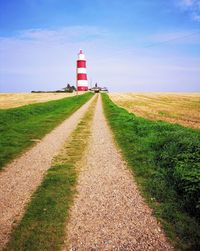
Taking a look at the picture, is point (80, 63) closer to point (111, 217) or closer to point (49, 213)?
point (49, 213)

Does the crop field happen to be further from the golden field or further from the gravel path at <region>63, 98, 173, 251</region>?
the golden field

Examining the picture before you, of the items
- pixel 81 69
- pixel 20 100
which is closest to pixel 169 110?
Answer: pixel 20 100

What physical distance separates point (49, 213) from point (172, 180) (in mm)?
3785

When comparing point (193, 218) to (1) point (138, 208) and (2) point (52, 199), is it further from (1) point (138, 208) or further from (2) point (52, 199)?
(2) point (52, 199)

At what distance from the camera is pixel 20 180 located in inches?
320

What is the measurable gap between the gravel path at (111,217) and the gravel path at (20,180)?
129 centimetres

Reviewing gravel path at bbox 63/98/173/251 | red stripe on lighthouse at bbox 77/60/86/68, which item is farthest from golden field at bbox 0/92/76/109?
gravel path at bbox 63/98/173/251

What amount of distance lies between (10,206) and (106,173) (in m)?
3.51

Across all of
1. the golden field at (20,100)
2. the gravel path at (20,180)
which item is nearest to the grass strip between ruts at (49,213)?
the gravel path at (20,180)

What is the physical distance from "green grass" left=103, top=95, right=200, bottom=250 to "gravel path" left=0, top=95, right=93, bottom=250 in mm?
3160

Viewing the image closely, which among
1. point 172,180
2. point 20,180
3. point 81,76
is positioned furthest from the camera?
point 81,76

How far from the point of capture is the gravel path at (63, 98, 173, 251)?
495 cm

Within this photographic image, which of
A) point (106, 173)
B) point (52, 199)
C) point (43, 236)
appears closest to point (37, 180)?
point (52, 199)

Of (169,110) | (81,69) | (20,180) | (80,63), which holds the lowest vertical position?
(169,110)
